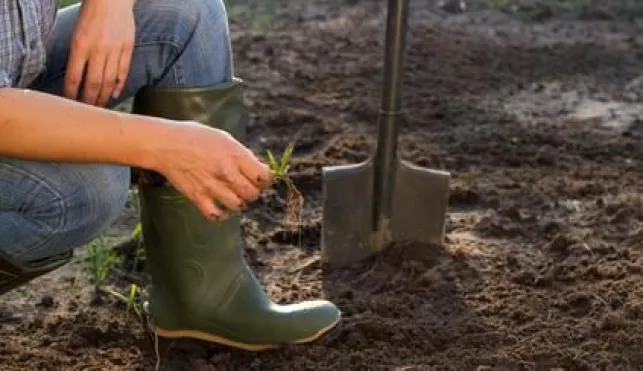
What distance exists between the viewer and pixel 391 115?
2.49 meters

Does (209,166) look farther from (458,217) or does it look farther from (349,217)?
(458,217)

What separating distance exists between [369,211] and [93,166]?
36.3 inches

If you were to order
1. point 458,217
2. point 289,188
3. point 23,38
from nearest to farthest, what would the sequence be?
point 23,38 → point 289,188 → point 458,217

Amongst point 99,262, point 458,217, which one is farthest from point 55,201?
point 458,217

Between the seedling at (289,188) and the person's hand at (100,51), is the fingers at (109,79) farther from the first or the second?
the seedling at (289,188)

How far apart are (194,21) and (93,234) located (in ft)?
1.33

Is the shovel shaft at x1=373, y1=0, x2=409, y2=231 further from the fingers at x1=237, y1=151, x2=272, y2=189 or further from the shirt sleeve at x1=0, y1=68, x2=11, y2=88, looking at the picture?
the shirt sleeve at x1=0, y1=68, x2=11, y2=88

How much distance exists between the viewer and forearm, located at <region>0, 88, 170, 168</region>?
1.48 m

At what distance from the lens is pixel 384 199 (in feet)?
8.24

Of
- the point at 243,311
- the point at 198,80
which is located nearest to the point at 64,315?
the point at 243,311

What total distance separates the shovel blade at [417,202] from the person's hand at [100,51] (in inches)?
36.4

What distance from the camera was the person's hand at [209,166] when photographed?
1.53m

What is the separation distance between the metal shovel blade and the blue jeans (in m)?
0.57

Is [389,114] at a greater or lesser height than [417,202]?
greater
